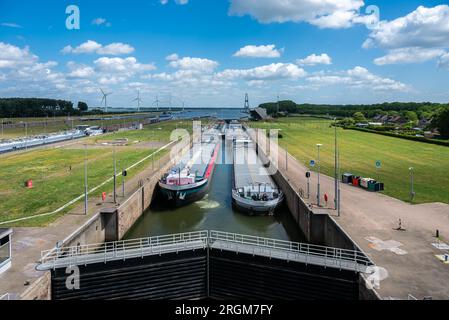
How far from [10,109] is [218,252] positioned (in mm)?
187439

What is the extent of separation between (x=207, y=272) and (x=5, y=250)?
11004 mm

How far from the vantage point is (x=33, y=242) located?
23.6 m

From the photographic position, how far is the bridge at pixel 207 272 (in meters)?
20.1

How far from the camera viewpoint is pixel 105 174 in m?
47.6

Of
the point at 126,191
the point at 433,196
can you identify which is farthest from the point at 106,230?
the point at 433,196

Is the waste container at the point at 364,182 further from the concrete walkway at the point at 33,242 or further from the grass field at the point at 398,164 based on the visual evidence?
the concrete walkway at the point at 33,242

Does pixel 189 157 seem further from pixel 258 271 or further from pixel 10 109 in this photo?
pixel 10 109

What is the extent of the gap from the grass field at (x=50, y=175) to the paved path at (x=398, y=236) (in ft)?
73.3

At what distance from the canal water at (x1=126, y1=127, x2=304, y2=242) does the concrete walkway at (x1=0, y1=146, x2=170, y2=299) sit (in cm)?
374

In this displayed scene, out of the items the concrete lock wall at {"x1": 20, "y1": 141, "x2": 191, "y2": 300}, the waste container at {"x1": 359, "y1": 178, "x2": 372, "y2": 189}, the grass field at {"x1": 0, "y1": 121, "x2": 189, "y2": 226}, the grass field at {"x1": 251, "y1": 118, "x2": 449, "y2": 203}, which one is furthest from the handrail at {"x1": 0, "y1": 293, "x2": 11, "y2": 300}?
the waste container at {"x1": 359, "y1": 178, "x2": 372, "y2": 189}

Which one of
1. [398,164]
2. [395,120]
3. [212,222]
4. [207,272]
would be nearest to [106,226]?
[212,222]

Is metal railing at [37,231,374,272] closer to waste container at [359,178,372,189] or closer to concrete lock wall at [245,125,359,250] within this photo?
concrete lock wall at [245,125,359,250]

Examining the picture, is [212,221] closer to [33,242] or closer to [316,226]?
[316,226]

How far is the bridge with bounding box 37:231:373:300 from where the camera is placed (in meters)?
20.1
